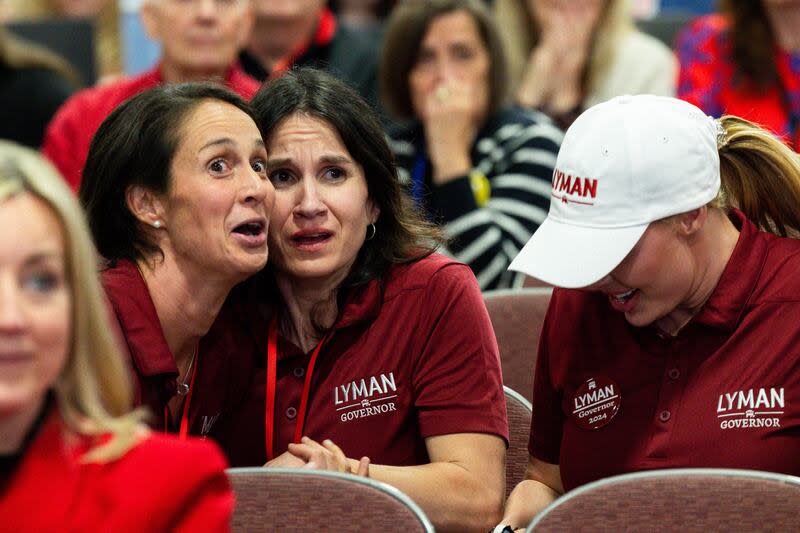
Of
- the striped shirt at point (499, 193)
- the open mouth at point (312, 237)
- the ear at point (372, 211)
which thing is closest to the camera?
the open mouth at point (312, 237)

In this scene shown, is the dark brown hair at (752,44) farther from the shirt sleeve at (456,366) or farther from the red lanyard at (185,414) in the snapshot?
the red lanyard at (185,414)

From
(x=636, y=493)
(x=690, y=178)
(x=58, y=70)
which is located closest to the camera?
(x=636, y=493)

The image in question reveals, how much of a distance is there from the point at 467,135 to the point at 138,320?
5.96 ft

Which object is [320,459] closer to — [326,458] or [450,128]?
[326,458]

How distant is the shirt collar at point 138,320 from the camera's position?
81.4 inches

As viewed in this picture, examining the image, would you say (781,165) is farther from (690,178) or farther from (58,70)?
(58,70)

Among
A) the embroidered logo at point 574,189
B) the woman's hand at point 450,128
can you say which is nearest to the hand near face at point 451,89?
the woman's hand at point 450,128

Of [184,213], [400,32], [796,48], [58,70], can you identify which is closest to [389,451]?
[184,213]

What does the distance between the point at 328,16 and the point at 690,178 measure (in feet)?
8.83

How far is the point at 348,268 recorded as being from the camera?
2.37 metres

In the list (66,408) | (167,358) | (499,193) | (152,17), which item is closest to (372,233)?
(167,358)

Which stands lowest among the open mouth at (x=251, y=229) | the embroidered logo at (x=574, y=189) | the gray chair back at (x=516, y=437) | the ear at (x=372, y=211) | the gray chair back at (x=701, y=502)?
the gray chair back at (x=516, y=437)

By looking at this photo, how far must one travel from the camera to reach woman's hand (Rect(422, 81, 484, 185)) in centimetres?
368

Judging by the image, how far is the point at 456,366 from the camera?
7.37 feet
